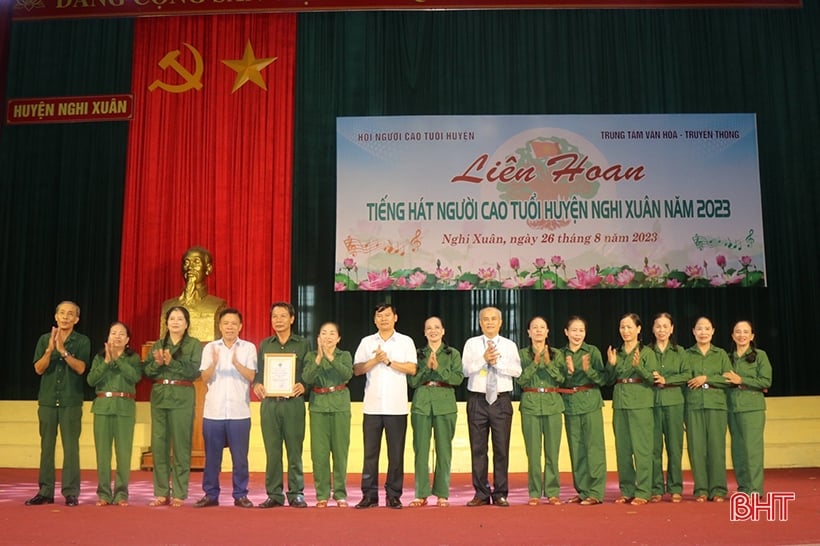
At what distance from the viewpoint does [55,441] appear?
17.5 ft

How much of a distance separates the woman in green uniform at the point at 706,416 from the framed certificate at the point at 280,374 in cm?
256

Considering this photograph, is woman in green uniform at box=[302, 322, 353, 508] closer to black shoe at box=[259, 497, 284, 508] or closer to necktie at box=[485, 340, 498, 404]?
black shoe at box=[259, 497, 284, 508]

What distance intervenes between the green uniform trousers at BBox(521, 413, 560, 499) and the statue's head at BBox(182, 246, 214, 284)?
365 centimetres

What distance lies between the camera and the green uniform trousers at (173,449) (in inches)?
205

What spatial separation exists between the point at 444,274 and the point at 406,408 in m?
3.17

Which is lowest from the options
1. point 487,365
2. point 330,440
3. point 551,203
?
point 330,440

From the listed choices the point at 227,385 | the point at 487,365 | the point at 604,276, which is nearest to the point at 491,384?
the point at 487,365

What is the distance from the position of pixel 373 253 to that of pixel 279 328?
3.12 meters

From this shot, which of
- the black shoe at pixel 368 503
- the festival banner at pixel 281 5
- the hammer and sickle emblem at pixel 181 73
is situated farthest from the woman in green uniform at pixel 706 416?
the hammer and sickle emblem at pixel 181 73

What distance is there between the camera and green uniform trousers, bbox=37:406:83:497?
5277 millimetres

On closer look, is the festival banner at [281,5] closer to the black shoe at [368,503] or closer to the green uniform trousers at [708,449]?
the green uniform trousers at [708,449]

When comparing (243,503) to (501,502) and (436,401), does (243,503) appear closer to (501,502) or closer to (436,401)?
(436,401)

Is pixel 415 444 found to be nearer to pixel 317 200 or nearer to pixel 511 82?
pixel 317 200

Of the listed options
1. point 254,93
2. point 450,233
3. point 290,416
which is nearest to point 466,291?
point 450,233
